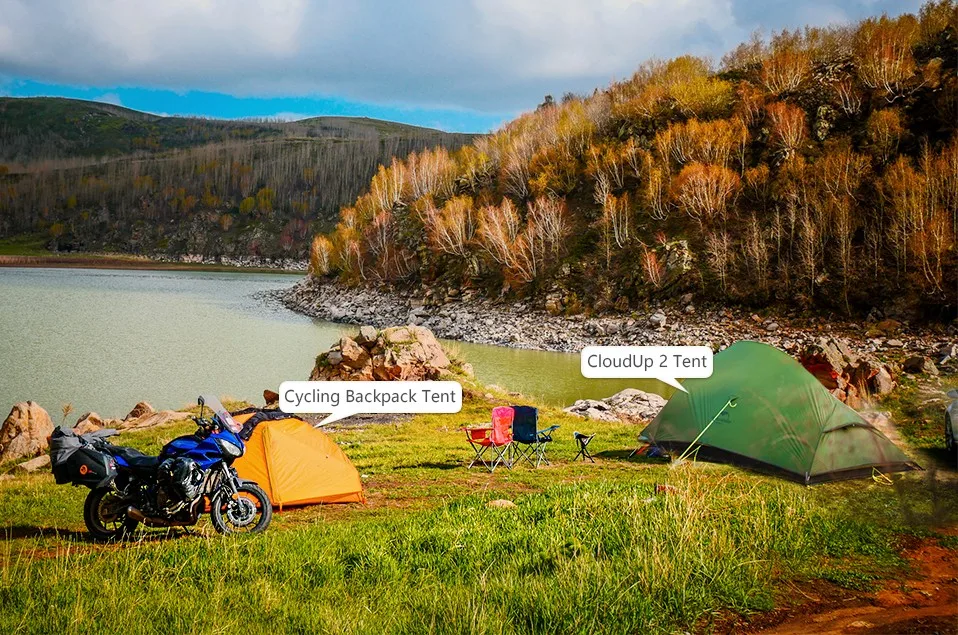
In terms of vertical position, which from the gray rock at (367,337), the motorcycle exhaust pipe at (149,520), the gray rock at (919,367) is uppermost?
the gray rock at (367,337)

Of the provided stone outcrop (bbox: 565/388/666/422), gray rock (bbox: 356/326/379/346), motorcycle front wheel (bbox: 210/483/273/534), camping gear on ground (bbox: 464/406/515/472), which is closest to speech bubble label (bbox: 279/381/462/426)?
camping gear on ground (bbox: 464/406/515/472)

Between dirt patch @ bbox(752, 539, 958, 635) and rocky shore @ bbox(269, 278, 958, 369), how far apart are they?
27614mm

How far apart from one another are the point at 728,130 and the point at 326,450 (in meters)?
52.3

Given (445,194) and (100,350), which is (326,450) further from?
(445,194)

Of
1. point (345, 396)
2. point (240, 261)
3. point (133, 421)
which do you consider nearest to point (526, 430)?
point (345, 396)

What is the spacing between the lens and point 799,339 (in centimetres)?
4188

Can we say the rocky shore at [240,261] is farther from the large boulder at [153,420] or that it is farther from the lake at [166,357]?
the large boulder at [153,420]

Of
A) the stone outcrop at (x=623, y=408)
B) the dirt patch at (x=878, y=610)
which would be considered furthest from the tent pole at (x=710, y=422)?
the stone outcrop at (x=623, y=408)

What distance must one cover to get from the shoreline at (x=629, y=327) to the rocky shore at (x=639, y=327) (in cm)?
5

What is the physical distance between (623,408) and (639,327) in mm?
26549

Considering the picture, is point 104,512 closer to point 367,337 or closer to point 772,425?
point 772,425

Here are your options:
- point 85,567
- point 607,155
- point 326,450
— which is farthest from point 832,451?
point 607,155

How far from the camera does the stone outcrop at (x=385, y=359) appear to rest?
77.6 ft

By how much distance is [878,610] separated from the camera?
19.1 feet
